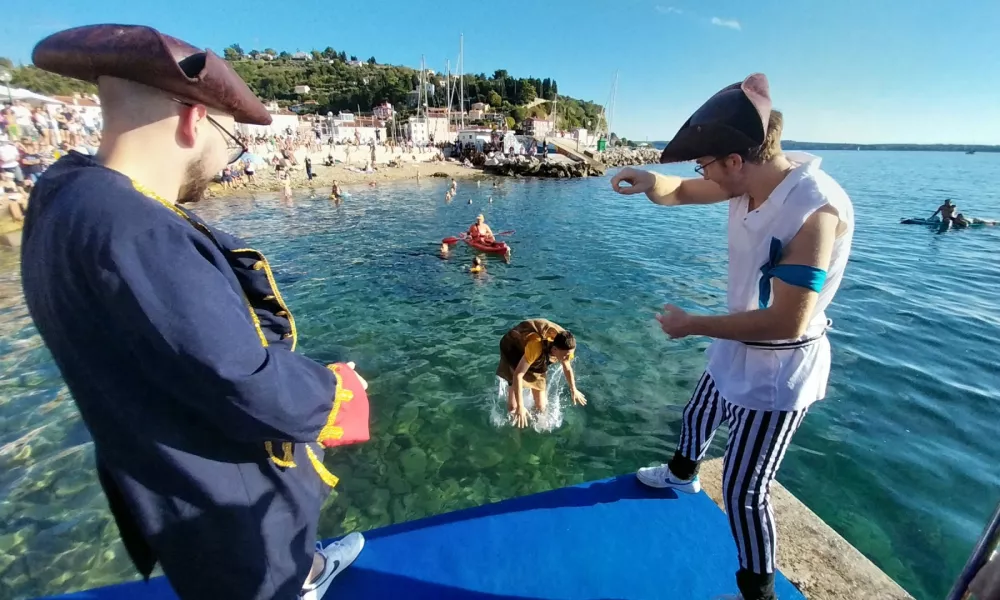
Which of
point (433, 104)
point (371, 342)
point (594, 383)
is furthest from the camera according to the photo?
point (433, 104)

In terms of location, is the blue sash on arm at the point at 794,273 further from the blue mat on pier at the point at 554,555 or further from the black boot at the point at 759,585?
the blue mat on pier at the point at 554,555

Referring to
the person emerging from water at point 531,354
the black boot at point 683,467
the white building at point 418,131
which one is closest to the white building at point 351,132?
the white building at point 418,131

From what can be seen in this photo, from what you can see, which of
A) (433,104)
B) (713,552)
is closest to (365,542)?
(713,552)

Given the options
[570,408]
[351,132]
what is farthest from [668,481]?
[351,132]

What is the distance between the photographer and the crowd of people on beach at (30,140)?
1636 centimetres

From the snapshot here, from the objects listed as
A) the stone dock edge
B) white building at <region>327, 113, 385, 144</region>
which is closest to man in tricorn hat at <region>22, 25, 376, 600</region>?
the stone dock edge

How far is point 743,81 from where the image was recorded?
7.38 feet

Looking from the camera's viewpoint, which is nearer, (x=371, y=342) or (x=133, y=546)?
(x=133, y=546)

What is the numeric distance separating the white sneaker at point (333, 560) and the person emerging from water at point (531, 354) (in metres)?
2.65

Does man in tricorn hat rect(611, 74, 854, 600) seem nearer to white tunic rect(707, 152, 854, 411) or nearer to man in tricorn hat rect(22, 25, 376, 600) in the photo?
white tunic rect(707, 152, 854, 411)

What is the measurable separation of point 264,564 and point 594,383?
638cm

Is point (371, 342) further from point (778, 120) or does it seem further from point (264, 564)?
point (778, 120)

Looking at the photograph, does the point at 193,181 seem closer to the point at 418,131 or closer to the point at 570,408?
the point at 570,408

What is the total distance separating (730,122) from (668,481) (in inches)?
106
